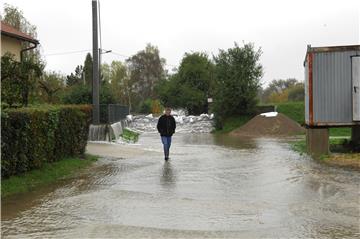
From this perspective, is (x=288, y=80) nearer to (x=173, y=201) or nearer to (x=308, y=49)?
(x=308, y=49)

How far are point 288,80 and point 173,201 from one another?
318 ft

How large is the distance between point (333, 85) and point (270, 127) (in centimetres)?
2053

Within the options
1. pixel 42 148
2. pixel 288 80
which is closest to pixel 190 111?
pixel 288 80

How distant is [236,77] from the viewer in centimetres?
4197

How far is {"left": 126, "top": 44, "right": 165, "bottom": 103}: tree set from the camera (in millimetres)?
96375

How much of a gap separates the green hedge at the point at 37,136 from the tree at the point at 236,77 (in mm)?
26709

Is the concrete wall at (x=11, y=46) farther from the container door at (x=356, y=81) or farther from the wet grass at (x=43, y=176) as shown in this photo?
the container door at (x=356, y=81)

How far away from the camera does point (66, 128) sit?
15023 millimetres

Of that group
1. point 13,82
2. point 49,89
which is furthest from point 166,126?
point 13,82

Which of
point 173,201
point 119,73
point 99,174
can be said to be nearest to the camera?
point 173,201

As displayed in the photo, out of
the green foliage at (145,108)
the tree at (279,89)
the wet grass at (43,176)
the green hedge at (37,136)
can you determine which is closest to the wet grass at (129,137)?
the green hedge at (37,136)

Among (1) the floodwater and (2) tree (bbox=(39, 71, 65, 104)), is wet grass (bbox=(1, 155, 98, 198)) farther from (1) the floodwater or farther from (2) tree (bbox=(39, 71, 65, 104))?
(2) tree (bbox=(39, 71, 65, 104))

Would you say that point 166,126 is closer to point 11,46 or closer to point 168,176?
point 168,176

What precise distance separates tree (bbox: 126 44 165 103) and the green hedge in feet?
263
